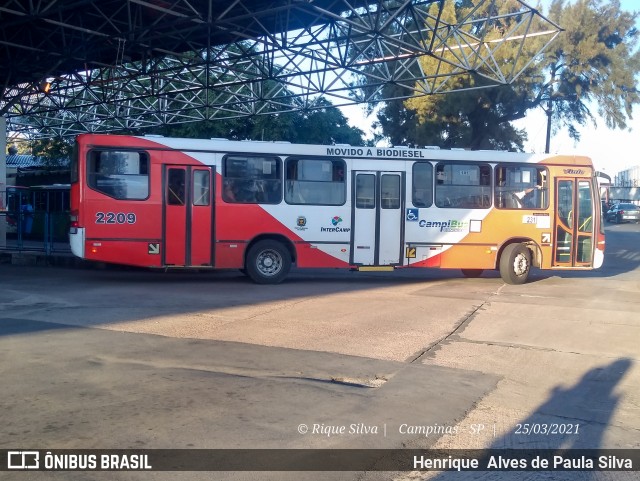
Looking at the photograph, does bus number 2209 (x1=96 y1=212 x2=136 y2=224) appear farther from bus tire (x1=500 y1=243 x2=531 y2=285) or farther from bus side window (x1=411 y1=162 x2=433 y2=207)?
bus tire (x1=500 y1=243 x2=531 y2=285)

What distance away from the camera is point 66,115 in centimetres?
3194

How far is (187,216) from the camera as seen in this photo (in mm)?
Answer: 15539

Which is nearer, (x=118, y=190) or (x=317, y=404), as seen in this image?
(x=317, y=404)

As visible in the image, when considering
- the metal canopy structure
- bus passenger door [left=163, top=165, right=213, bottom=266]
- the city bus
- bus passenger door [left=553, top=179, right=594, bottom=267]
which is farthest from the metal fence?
bus passenger door [left=553, top=179, right=594, bottom=267]

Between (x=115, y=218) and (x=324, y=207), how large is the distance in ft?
16.0

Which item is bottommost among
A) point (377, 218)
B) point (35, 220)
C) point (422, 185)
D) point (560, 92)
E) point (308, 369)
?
point (308, 369)

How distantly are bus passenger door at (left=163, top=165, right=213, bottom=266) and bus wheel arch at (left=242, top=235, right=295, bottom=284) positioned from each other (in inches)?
39.1

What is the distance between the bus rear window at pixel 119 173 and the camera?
15.1m

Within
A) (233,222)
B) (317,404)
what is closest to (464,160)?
(233,222)

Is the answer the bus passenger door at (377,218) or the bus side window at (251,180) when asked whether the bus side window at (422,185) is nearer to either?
the bus passenger door at (377,218)

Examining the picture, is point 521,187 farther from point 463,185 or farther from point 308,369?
point 308,369

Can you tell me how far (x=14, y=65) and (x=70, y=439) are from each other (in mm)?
18683

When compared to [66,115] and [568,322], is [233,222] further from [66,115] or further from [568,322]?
[66,115]

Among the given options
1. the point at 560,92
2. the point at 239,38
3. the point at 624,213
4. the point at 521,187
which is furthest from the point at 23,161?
the point at 624,213
